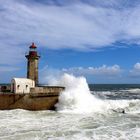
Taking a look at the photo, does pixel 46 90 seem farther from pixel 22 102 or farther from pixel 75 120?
pixel 75 120

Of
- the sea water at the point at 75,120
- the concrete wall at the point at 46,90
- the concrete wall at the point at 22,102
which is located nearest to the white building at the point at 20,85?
the concrete wall at the point at 46,90

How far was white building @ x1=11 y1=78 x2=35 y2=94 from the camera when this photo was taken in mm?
22719

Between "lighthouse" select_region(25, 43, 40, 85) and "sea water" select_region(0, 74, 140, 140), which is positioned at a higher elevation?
"lighthouse" select_region(25, 43, 40, 85)

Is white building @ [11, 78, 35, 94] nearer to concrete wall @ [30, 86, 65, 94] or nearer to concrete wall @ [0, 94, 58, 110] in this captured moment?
concrete wall @ [30, 86, 65, 94]

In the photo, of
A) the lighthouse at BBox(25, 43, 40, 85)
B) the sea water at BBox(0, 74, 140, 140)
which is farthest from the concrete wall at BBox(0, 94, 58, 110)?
the lighthouse at BBox(25, 43, 40, 85)

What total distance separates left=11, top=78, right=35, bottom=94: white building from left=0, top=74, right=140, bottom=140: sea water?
2.00 metres

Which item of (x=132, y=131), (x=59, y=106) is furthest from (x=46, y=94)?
(x=132, y=131)

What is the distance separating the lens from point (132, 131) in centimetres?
1491

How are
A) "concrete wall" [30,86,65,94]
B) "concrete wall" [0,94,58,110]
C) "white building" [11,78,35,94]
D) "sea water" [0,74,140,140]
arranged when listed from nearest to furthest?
"sea water" [0,74,140,140] < "concrete wall" [0,94,58,110] < "white building" [11,78,35,94] < "concrete wall" [30,86,65,94]

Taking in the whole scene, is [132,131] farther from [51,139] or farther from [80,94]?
[80,94]

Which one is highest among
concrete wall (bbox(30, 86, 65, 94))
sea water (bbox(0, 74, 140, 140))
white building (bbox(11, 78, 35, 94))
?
white building (bbox(11, 78, 35, 94))

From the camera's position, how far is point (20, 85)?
2291 cm

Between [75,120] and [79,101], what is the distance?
192 inches

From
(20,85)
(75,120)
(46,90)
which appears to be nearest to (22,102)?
(20,85)
